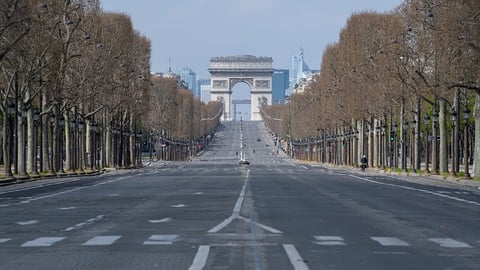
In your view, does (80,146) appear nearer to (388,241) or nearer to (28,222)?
(28,222)

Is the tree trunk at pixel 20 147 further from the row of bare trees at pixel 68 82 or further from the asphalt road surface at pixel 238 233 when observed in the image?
the asphalt road surface at pixel 238 233

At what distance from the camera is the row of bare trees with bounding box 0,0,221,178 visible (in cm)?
7069

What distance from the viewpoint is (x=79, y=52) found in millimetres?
89812

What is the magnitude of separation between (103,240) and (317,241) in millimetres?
3899

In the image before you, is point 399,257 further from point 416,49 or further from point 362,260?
point 416,49

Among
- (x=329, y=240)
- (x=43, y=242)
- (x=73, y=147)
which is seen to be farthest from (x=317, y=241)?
(x=73, y=147)

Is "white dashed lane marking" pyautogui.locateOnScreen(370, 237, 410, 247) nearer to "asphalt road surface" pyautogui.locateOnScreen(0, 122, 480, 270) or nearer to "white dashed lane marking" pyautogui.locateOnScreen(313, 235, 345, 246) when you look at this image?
"asphalt road surface" pyautogui.locateOnScreen(0, 122, 480, 270)

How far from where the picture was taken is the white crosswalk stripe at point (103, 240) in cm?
2095

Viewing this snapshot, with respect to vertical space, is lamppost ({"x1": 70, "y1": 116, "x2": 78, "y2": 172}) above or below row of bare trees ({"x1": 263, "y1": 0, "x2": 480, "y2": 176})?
below

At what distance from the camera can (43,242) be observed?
70.6ft

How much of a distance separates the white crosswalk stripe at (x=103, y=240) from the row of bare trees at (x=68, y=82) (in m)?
37.1

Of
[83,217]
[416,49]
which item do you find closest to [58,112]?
[416,49]

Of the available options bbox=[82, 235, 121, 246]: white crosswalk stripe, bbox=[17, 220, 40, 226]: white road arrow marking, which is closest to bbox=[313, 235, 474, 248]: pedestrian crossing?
bbox=[82, 235, 121, 246]: white crosswalk stripe

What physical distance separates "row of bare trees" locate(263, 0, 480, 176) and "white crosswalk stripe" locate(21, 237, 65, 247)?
41.0 m
